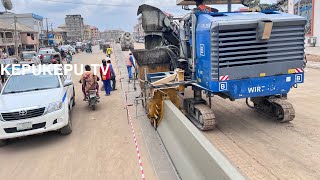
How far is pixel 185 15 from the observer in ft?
28.2

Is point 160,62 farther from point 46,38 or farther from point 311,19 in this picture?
point 46,38

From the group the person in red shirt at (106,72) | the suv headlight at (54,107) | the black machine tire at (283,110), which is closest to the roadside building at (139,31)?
the person in red shirt at (106,72)

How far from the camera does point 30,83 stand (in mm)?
8688

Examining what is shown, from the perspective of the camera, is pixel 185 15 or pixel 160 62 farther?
pixel 160 62

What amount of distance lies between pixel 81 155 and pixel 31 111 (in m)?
1.67

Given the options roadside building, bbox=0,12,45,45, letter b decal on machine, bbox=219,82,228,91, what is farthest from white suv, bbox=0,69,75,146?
roadside building, bbox=0,12,45,45

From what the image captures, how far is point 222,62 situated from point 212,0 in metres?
3.46

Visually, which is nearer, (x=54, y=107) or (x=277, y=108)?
(x=54, y=107)

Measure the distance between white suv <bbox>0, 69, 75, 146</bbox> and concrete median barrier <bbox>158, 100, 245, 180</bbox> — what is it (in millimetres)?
2617

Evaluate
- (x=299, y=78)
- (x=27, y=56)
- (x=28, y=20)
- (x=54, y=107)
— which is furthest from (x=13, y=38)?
(x=299, y=78)

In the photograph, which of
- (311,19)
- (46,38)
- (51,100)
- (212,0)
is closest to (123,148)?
(51,100)

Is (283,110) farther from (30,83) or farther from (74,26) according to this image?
(74,26)

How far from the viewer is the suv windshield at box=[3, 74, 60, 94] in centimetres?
841

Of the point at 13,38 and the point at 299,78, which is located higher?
the point at 13,38
